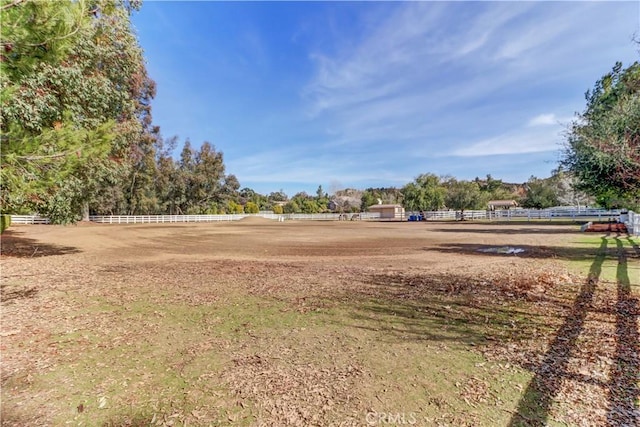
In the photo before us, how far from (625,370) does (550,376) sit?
2.84 feet

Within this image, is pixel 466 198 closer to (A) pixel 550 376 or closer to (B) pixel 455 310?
(B) pixel 455 310

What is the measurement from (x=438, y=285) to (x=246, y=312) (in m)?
4.27

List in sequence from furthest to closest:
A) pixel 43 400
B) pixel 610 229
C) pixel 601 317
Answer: pixel 610 229 < pixel 601 317 < pixel 43 400

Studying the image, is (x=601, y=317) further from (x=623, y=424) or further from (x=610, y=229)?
(x=610, y=229)

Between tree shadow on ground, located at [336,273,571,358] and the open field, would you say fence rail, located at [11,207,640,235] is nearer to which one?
tree shadow on ground, located at [336,273,571,358]

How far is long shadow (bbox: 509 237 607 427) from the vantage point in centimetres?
265

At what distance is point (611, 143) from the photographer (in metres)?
5.12

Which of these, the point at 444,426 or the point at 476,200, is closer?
the point at 444,426

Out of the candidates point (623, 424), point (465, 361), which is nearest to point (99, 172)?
point (465, 361)

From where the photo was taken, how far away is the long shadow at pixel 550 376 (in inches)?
104

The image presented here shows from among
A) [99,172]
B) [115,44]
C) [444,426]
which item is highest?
[115,44]

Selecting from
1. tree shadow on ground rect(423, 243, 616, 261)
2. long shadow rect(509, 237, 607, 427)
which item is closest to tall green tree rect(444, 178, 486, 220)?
tree shadow on ground rect(423, 243, 616, 261)

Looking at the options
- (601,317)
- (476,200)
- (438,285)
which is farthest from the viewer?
(476,200)

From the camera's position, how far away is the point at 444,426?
255cm
